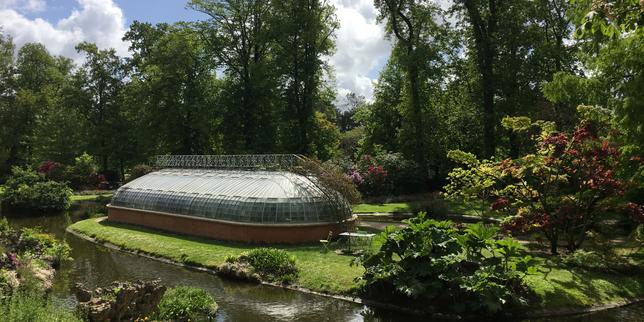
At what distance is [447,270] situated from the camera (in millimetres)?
14758

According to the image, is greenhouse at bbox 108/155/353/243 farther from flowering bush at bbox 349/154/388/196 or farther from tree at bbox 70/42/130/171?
tree at bbox 70/42/130/171

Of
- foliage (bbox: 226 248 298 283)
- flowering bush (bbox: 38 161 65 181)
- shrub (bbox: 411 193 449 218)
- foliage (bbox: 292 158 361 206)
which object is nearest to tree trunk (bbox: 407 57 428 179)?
shrub (bbox: 411 193 449 218)

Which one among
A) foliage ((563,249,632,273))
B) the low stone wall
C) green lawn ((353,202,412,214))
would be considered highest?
green lawn ((353,202,412,214))

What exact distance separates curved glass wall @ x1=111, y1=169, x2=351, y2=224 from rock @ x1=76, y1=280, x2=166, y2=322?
10.8m

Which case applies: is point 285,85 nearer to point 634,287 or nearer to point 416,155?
point 416,155

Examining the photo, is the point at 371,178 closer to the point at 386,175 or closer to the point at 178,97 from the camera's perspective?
the point at 386,175

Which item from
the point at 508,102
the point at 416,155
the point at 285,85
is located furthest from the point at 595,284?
the point at 285,85

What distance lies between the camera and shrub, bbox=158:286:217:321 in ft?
44.5

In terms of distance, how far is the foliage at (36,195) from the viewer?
38.5 meters

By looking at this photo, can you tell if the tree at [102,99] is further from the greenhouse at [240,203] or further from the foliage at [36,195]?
the greenhouse at [240,203]

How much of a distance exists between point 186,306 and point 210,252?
827cm

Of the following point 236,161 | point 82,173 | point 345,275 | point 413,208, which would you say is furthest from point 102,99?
point 345,275

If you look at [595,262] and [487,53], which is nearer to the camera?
[595,262]

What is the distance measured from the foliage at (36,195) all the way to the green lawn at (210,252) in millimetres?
9298
